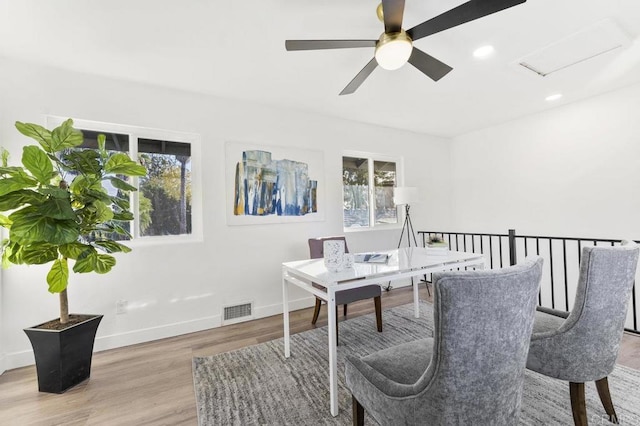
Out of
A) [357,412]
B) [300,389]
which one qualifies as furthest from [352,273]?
[300,389]

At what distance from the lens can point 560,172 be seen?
12.2 ft

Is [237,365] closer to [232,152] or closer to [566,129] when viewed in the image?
[232,152]

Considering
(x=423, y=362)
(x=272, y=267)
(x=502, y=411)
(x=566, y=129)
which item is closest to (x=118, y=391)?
(x=272, y=267)

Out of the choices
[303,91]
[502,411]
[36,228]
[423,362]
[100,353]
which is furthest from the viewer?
[303,91]

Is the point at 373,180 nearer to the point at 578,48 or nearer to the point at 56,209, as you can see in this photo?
the point at 578,48

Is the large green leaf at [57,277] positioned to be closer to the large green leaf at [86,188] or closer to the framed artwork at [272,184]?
the large green leaf at [86,188]

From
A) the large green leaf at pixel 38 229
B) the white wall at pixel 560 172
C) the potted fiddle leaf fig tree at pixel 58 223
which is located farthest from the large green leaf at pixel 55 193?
the white wall at pixel 560 172

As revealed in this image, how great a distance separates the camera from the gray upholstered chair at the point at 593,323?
1301 mm

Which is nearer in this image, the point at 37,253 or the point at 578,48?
the point at 37,253

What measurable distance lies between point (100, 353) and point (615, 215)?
5635mm

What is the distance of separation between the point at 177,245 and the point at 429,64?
2.77m

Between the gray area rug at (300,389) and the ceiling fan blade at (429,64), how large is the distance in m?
2.18

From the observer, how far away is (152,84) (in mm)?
2756

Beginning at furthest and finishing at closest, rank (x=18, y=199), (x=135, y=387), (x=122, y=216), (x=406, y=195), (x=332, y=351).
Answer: (x=406, y=195) < (x=122, y=216) < (x=135, y=387) < (x=18, y=199) < (x=332, y=351)
